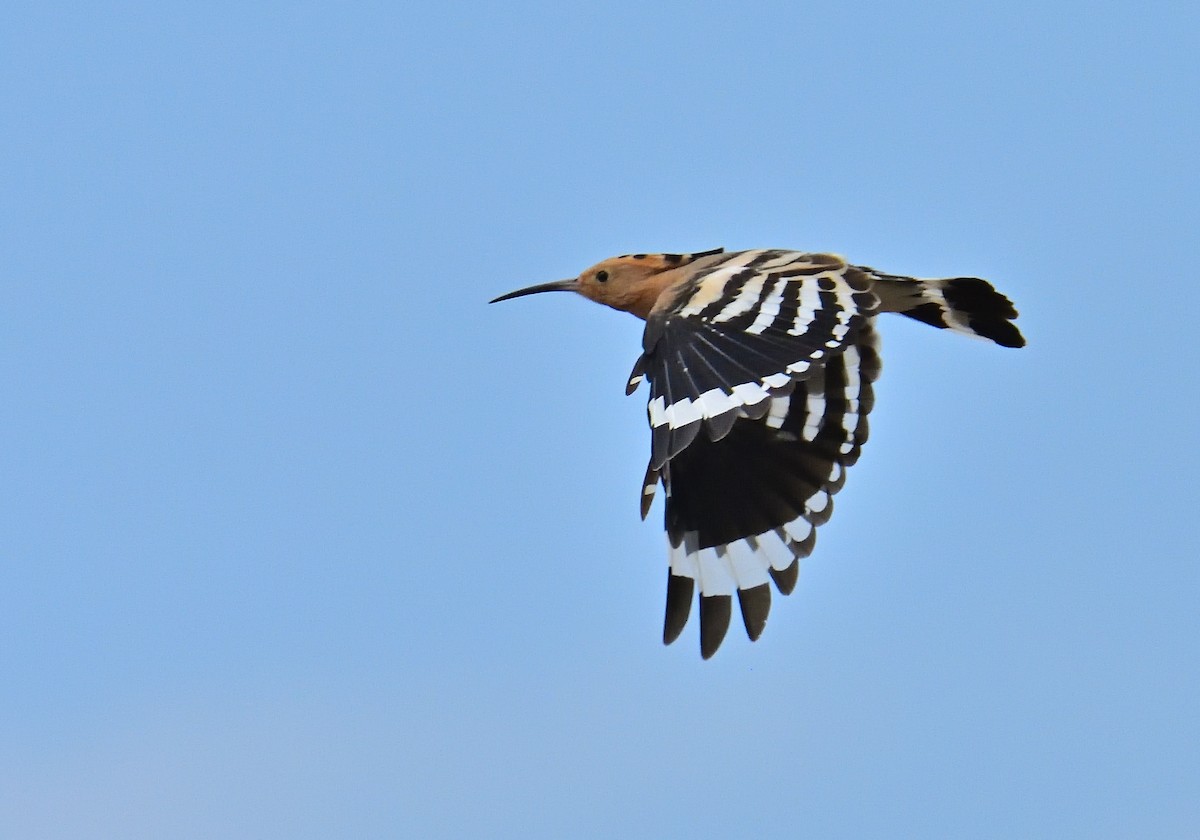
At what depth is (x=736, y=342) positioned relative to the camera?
15.2 feet

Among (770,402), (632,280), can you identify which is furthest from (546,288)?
(770,402)

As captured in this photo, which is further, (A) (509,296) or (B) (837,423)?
(A) (509,296)

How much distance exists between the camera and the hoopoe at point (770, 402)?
475 centimetres

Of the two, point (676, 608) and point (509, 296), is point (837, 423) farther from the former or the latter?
point (509, 296)

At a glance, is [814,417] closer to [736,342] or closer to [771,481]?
[771,481]

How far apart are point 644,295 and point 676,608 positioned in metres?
1.24

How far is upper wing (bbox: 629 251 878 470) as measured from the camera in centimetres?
439

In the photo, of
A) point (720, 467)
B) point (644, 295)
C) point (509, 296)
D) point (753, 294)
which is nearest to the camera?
point (753, 294)

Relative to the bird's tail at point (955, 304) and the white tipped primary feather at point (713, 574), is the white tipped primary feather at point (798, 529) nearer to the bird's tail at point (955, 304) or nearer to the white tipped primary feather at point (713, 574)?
the white tipped primary feather at point (713, 574)

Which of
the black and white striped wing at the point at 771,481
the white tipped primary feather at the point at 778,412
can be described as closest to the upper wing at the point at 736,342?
the black and white striped wing at the point at 771,481

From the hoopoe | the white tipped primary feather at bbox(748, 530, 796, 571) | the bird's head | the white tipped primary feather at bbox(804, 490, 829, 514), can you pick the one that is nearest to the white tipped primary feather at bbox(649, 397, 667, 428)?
the hoopoe

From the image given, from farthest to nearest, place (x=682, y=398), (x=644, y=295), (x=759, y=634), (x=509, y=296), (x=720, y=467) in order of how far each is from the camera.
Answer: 1. (x=509, y=296)
2. (x=644, y=295)
3. (x=720, y=467)
4. (x=759, y=634)
5. (x=682, y=398)

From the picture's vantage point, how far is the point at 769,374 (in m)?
4.48

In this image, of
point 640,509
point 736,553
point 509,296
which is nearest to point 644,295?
point 509,296
